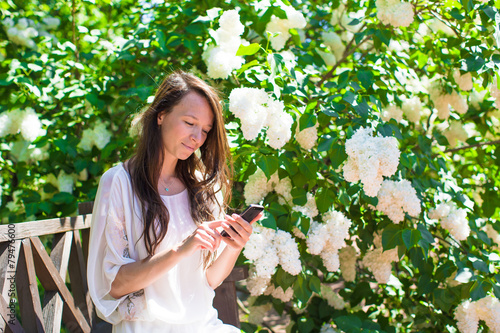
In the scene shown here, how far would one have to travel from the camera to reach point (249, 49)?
2.13 meters

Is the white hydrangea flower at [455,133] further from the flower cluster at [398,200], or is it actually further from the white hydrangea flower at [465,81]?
the flower cluster at [398,200]

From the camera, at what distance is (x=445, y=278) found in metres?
2.54

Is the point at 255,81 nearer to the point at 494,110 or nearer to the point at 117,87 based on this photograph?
the point at 117,87

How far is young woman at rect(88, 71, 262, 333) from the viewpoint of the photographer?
1511 millimetres

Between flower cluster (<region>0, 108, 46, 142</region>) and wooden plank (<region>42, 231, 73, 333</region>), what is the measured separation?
100cm

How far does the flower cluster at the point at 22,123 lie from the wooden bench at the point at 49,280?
0.79 meters

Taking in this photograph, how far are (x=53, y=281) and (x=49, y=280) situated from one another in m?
0.02

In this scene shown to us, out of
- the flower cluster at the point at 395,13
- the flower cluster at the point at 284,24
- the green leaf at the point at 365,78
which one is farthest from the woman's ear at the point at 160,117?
the flower cluster at the point at 395,13

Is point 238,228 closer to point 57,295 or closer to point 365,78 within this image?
point 57,295

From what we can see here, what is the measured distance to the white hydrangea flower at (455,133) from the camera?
3.12 metres

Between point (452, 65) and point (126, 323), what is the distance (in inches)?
94.2

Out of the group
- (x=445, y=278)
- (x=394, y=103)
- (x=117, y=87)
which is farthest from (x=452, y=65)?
(x=117, y=87)

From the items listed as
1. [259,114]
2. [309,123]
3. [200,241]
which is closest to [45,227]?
[200,241]

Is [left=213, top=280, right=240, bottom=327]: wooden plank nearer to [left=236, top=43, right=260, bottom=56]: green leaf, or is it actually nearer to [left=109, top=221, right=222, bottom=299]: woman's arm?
[left=109, top=221, right=222, bottom=299]: woman's arm
